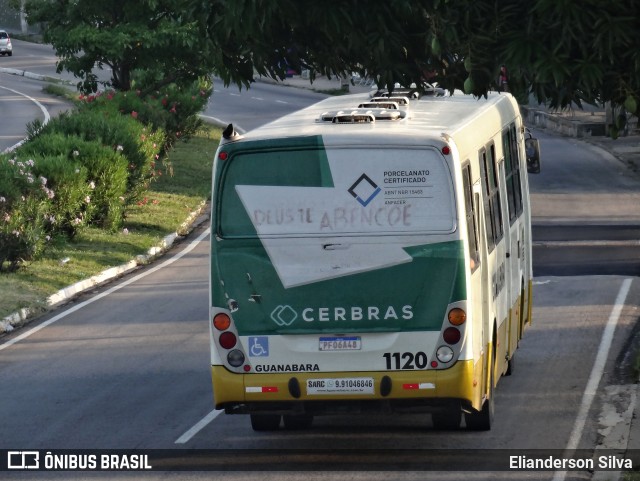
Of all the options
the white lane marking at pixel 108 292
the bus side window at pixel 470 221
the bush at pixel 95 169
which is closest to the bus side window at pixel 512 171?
the bus side window at pixel 470 221

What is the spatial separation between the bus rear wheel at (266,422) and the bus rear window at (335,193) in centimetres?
217

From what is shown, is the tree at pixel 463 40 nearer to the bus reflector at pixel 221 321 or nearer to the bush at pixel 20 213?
the bus reflector at pixel 221 321

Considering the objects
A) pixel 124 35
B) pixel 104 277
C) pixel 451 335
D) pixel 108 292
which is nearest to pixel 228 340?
pixel 451 335

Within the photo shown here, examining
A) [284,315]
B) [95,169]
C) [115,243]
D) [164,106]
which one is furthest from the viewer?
[164,106]

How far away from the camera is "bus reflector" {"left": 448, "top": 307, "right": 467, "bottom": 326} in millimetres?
11555

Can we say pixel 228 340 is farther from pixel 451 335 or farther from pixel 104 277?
pixel 104 277

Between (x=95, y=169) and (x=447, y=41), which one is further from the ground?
(x=447, y=41)

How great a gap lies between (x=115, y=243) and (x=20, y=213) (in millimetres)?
3534

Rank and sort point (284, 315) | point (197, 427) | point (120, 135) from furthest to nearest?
point (120, 135) < point (197, 427) < point (284, 315)

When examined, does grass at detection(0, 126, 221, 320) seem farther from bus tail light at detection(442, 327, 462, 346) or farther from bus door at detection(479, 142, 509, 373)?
bus tail light at detection(442, 327, 462, 346)

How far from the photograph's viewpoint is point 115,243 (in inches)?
1020

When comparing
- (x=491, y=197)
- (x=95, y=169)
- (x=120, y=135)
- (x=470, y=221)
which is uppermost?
(x=470, y=221)

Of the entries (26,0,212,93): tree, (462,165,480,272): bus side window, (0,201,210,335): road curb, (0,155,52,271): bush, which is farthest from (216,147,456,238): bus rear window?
(26,0,212,93): tree

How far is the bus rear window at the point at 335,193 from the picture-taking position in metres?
11.6
